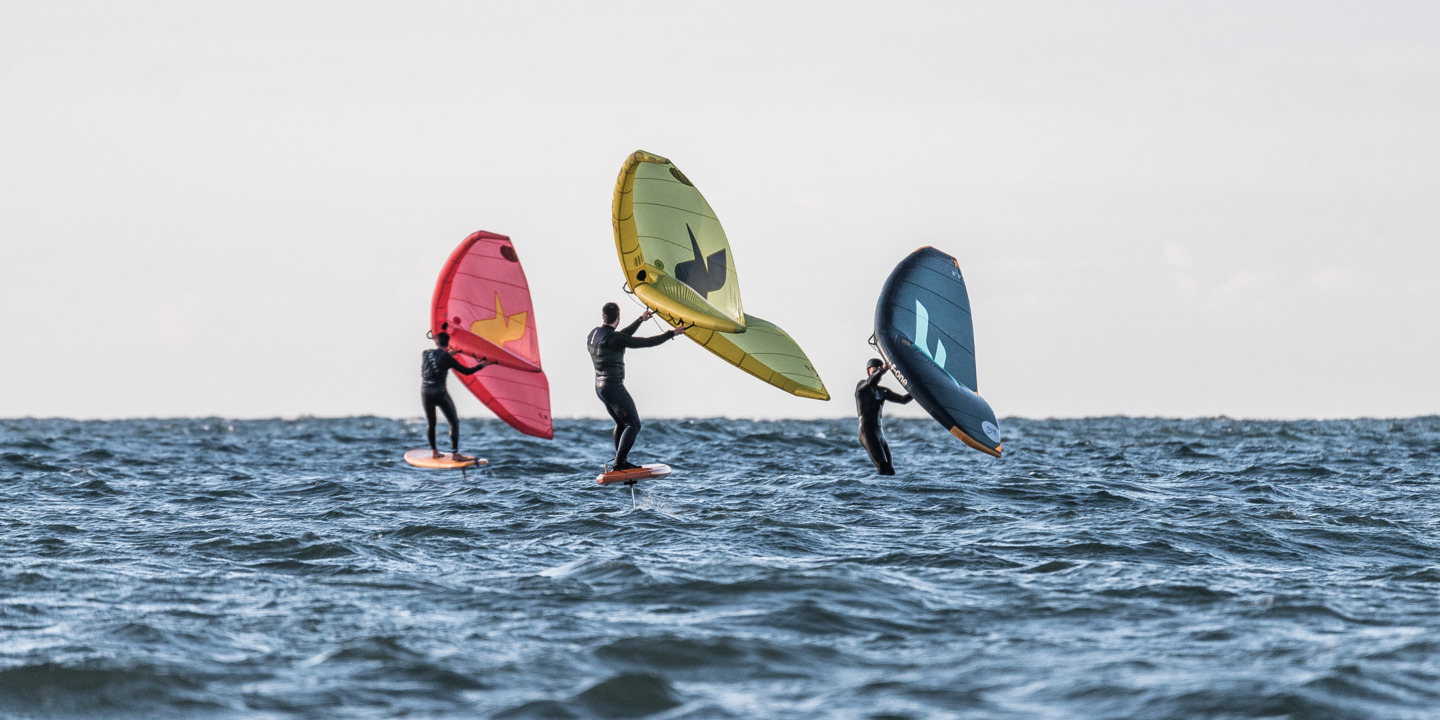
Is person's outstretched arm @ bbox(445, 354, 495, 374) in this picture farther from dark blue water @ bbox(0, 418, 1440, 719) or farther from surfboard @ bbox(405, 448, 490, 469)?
dark blue water @ bbox(0, 418, 1440, 719)

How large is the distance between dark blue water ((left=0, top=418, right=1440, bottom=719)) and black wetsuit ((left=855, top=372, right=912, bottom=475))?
1075 millimetres

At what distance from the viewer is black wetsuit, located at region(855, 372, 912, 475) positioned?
18328 millimetres

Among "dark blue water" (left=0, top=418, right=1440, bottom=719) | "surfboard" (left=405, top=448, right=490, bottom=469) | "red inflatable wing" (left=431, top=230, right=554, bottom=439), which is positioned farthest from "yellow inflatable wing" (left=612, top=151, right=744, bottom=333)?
"surfboard" (left=405, top=448, right=490, bottom=469)

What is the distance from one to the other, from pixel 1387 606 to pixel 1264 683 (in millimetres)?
3981

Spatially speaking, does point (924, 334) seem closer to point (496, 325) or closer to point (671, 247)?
point (671, 247)

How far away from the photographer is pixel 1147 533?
18156mm

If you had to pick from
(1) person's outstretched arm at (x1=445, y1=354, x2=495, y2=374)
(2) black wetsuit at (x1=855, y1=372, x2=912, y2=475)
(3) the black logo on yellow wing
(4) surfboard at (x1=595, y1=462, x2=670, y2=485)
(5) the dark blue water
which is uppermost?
(3) the black logo on yellow wing

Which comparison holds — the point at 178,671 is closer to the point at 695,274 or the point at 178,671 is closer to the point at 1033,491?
the point at 695,274

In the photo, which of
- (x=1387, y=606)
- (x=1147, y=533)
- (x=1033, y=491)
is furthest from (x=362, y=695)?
(x=1033, y=491)

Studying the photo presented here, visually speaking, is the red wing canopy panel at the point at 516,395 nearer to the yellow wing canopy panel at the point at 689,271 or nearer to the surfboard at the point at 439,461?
the surfboard at the point at 439,461

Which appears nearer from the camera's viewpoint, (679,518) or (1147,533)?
(1147,533)

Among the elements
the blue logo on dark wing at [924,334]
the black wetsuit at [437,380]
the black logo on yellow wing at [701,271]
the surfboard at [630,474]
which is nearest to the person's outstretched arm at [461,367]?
the black wetsuit at [437,380]

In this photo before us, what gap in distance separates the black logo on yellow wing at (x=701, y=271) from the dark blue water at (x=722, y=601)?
11.4ft

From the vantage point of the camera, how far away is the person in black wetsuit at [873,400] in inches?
722
